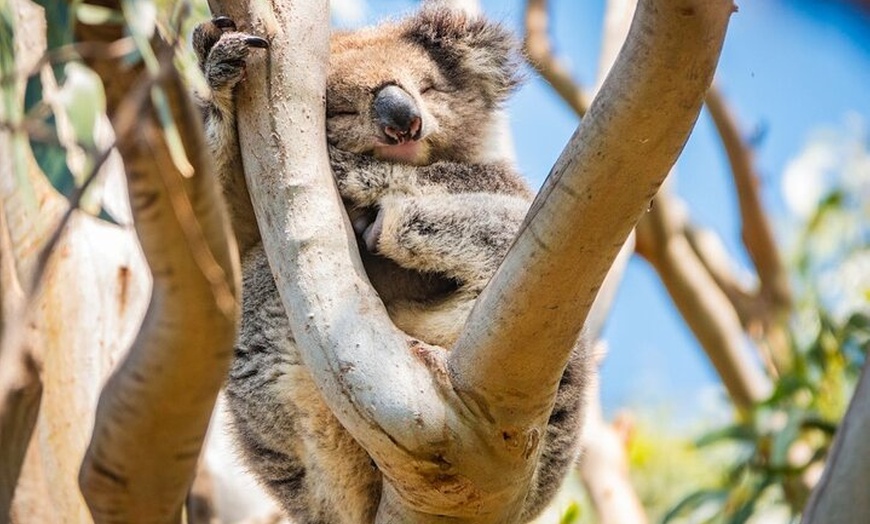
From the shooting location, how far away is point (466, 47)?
8.93 ft

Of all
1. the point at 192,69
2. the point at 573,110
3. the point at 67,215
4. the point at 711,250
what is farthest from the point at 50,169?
the point at 711,250

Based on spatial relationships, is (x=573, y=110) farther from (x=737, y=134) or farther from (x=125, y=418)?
(x=125, y=418)

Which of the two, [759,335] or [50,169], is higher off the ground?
[50,169]

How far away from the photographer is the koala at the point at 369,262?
220cm

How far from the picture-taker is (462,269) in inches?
87.1

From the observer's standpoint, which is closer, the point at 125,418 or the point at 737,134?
the point at 125,418

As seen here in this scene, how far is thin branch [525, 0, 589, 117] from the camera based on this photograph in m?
4.78

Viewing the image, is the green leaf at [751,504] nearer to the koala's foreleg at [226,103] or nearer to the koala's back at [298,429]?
the koala's back at [298,429]

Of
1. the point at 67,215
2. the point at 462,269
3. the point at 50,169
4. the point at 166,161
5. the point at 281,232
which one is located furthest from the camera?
the point at 50,169

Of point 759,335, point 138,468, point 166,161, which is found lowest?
point 759,335

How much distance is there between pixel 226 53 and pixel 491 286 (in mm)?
601

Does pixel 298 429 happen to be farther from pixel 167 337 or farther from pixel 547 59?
pixel 547 59

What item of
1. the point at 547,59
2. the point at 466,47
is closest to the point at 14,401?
the point at 466,47

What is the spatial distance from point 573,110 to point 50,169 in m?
2.56
